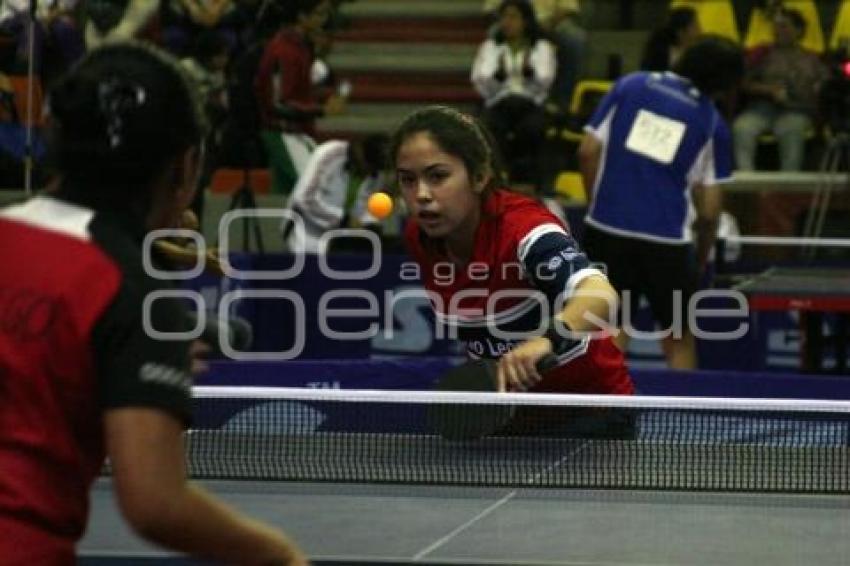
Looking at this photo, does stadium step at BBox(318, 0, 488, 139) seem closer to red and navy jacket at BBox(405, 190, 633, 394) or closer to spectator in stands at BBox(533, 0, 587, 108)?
spectator in stands at BBox(533, 0, 587, 108)

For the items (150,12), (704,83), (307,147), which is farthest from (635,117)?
(150,12)

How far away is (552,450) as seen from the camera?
424 centimetres

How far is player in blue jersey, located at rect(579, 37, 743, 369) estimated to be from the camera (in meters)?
8.02

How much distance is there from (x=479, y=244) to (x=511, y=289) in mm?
113

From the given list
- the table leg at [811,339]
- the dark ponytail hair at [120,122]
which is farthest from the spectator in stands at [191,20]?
the dark ponytail hair at [120,122]

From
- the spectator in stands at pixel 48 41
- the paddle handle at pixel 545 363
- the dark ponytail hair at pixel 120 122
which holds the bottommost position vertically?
the spectator in stands at pixel 48 41

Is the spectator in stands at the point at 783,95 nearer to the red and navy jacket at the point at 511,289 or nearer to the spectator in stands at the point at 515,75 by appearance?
the spectator in stands at the point at 515,75

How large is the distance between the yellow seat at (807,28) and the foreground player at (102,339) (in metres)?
10.6

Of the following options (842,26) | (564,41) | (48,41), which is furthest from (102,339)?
(564,41)

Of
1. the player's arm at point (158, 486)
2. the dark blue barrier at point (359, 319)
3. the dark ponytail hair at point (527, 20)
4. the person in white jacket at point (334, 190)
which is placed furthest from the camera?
the dark ponytail hair at point (527, 20)

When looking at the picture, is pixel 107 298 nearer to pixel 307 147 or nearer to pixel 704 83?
pixel 704 83

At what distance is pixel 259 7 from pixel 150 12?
1.73 m

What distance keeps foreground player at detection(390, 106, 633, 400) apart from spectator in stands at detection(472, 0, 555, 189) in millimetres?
7345

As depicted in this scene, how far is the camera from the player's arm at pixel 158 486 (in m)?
2.18
